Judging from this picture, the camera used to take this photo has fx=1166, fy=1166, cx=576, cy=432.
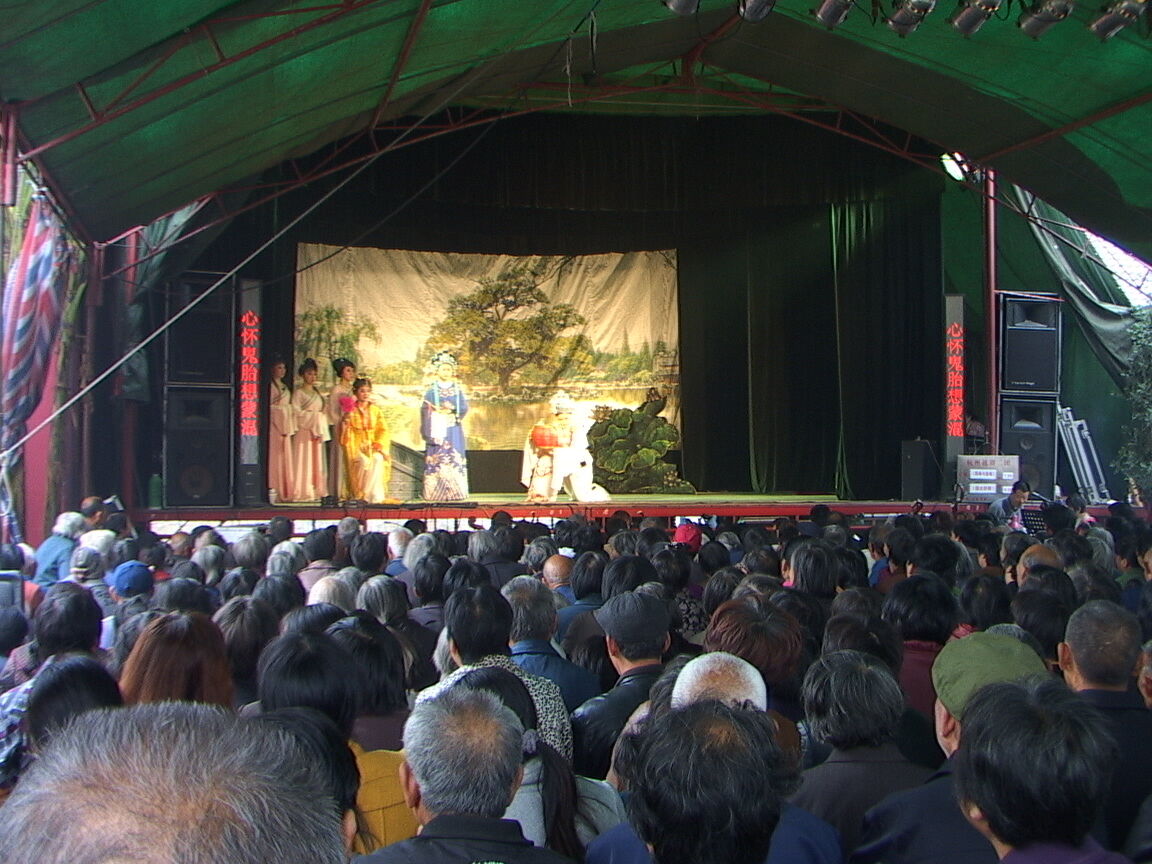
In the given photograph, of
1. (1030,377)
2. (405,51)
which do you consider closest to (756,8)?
(405,51)

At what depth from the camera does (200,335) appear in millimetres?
11453

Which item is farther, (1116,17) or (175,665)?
(1116,17)

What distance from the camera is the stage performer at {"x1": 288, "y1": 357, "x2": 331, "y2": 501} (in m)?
13.2

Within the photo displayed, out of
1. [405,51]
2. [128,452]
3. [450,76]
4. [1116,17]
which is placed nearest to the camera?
[1116,17]

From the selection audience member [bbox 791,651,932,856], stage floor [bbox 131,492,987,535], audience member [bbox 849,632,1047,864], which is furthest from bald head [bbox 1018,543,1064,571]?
stage floor [bbox 131,492,987,535]

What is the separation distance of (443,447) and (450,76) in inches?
209

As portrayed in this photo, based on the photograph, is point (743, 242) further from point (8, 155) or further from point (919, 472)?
point (8, 155)

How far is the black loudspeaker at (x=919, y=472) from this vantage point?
13016mm

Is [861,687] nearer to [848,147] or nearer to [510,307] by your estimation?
[848,147]

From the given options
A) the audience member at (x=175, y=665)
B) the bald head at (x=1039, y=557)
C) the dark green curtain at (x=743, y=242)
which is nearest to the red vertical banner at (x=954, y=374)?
the dark green curtain at (x=743, y=242)

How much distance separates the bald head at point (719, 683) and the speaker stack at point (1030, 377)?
11.5 metres

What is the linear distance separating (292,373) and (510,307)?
11.4 ft

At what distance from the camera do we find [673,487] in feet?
51.1

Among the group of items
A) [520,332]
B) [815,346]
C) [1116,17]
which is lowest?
[815,346]
